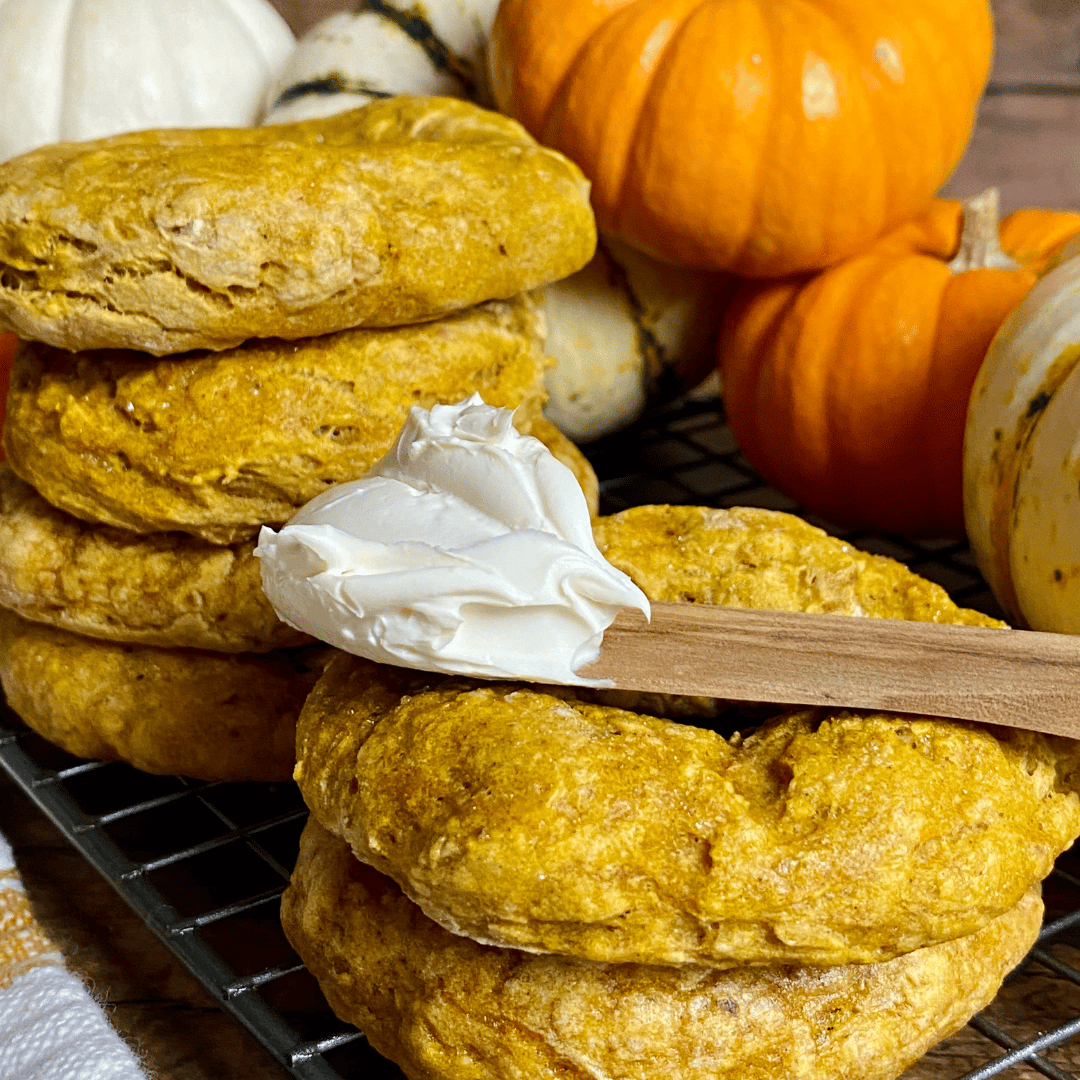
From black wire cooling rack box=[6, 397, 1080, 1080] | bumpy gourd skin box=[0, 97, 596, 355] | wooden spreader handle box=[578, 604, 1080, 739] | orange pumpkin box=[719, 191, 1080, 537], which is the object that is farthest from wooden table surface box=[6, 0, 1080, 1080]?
orange pumpkin box=[719, 191, 1080, 537]

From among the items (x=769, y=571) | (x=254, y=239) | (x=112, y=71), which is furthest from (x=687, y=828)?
(x=112, y=71)

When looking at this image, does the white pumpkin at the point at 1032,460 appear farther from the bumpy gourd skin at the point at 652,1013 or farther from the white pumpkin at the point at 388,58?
the white pumpkin at the point at 388,58

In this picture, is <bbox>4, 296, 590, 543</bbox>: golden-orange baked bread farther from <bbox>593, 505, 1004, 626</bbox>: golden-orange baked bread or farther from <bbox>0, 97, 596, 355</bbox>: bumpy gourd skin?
<bbox>593, 505, 1004, 626</bbox>: golden-orange baked bread

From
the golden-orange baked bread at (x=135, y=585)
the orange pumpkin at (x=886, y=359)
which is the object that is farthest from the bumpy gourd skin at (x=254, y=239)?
the orange pumpkin at (x=886, y=359)

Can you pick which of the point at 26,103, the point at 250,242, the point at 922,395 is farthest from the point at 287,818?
the point at 26,103

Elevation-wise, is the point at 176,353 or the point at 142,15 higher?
the point at 142,15

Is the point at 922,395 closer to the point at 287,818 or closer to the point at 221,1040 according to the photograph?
the point at 287,818

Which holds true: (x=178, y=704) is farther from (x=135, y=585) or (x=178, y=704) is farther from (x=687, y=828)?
(x=687, y=828)
